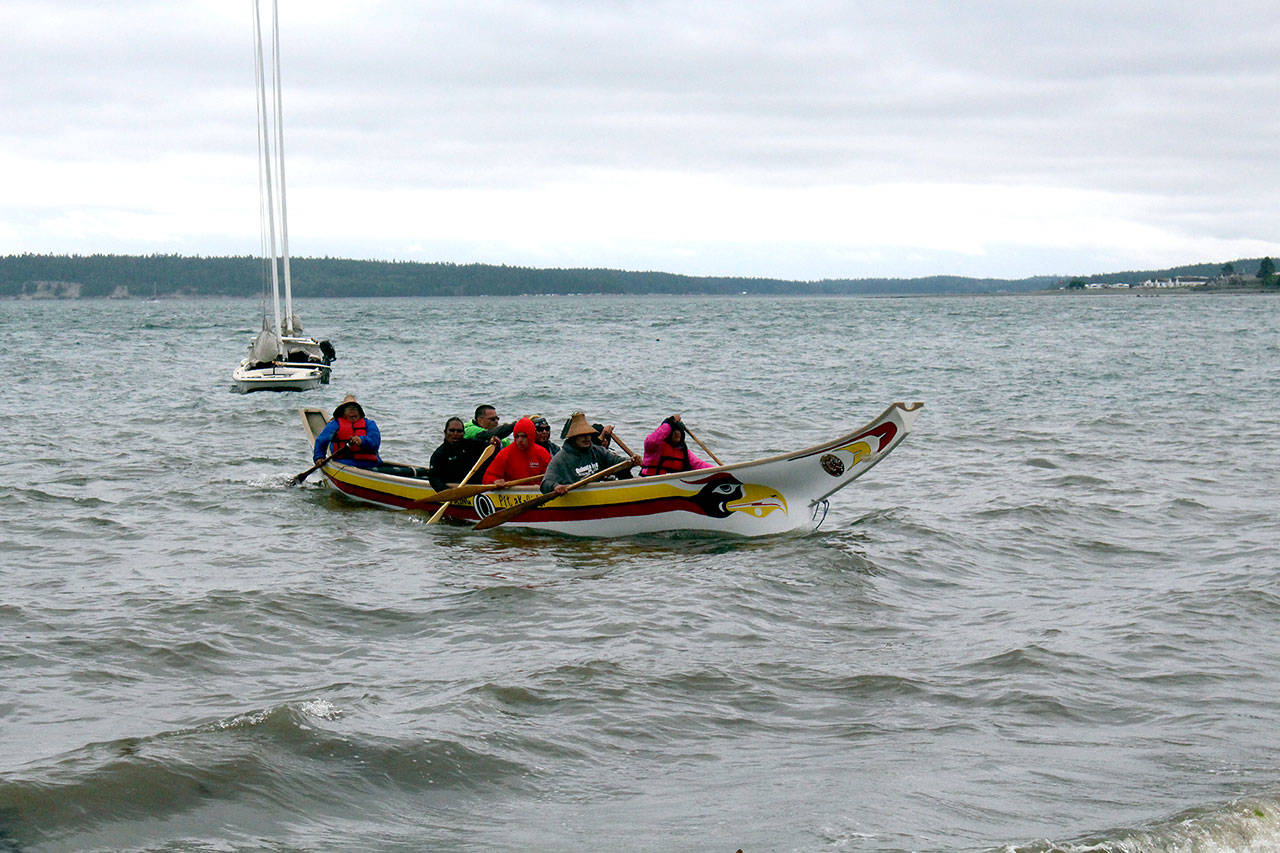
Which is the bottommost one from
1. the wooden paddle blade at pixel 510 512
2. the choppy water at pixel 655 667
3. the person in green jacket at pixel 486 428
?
the choppy water at pixel 655 667

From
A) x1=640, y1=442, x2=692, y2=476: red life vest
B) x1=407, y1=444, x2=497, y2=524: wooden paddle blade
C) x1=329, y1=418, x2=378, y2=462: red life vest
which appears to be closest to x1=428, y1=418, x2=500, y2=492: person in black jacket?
x1=407, y1=444, x2=497, y2=524: wooden paddle blade

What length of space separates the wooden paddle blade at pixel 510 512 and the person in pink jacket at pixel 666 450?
127 centimetres

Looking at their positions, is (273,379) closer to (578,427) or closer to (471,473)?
(471,473)

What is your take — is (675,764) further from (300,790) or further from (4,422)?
(4,422)

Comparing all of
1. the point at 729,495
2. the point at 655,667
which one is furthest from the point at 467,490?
the point at 655,667

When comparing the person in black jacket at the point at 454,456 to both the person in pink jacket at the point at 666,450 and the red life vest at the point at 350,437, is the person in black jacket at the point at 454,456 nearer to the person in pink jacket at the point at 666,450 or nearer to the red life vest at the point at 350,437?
the red life vest at the point at 350,437

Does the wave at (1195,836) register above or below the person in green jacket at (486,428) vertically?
below

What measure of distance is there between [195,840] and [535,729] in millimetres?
2249

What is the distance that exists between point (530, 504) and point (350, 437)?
4524 mm

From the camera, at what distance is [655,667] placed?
9086 mm

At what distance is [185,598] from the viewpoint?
1119cm

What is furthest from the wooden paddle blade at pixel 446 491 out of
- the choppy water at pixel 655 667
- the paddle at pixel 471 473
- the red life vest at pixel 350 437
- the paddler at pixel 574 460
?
the red life vest at pixel 350 437

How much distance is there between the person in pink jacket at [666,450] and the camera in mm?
14438

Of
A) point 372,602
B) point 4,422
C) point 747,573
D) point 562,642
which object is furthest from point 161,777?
point 4,422
